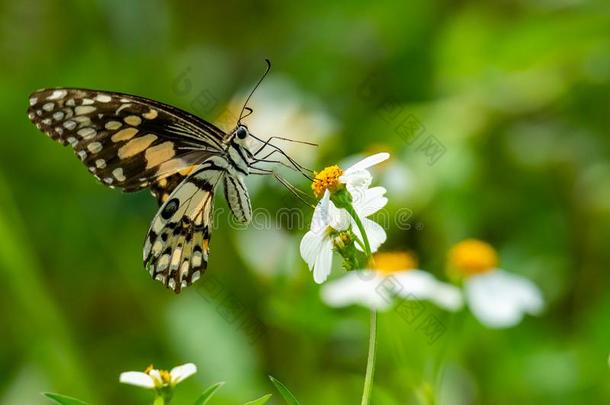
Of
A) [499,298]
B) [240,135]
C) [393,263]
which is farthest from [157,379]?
[499,298]

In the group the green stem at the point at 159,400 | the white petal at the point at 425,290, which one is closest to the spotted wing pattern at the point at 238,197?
the white petal at the point at 425,290

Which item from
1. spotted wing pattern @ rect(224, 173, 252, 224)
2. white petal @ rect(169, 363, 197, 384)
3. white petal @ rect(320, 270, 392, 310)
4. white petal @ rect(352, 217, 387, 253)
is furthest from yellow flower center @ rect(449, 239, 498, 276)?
white petal @ rect(169, 363, 197, 384)

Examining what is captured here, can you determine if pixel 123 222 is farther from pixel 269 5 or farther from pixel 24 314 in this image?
pixel 269 5

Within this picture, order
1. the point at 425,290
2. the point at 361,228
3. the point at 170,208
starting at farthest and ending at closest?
the point at 425,290, the point at 170,208, the point at 361,228

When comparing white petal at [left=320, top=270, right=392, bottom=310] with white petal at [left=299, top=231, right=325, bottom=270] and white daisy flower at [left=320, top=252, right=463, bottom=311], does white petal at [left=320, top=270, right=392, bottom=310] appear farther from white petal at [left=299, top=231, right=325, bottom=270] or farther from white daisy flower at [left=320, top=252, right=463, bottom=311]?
white petal at [left=299, top=231, right=325, bottom=270]

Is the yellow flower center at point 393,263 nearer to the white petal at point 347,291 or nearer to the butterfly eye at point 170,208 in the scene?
the white petal at point 347,291

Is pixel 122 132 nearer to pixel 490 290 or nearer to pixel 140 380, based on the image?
pixel 140 380

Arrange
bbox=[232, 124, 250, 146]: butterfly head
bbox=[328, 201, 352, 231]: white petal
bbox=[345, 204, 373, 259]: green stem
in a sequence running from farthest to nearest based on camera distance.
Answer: bbox=[232, 124, 250, 146]: butterfly head
bbox=[328, 201, 352, 231]: white petal
bbox=[345, 204, 373, 259]: green stem
